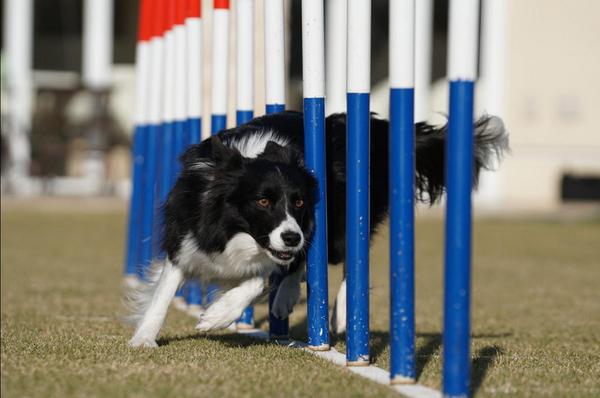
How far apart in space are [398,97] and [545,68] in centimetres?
2170

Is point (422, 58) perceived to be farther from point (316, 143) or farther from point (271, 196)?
point (271, 196)

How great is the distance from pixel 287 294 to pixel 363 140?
127 centimetres

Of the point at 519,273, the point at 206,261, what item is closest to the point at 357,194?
the point at 206,261

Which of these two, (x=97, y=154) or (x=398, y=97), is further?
(x=97, y=154)

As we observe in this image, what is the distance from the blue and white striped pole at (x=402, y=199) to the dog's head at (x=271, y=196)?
0.91 metres

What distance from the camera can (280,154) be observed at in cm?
583

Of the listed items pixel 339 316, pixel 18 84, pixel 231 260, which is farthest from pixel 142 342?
pixel 18 84

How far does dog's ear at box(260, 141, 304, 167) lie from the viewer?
5805 mm

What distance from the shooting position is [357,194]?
5277 millimetres

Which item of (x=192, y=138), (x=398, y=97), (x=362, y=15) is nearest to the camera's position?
(x=398, y=97)

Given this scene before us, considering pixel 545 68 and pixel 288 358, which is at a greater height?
pixel 545 68

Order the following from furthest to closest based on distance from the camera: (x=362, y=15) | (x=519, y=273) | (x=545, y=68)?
(x=545, y=68) → (x=519, y=273) → (x=362, y=15)

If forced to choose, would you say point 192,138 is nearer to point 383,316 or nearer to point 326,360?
point 383,316

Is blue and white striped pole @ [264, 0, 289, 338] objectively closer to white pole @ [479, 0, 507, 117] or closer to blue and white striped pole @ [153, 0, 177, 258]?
blue and white striped pole @ [153, 0, 177, 258]
